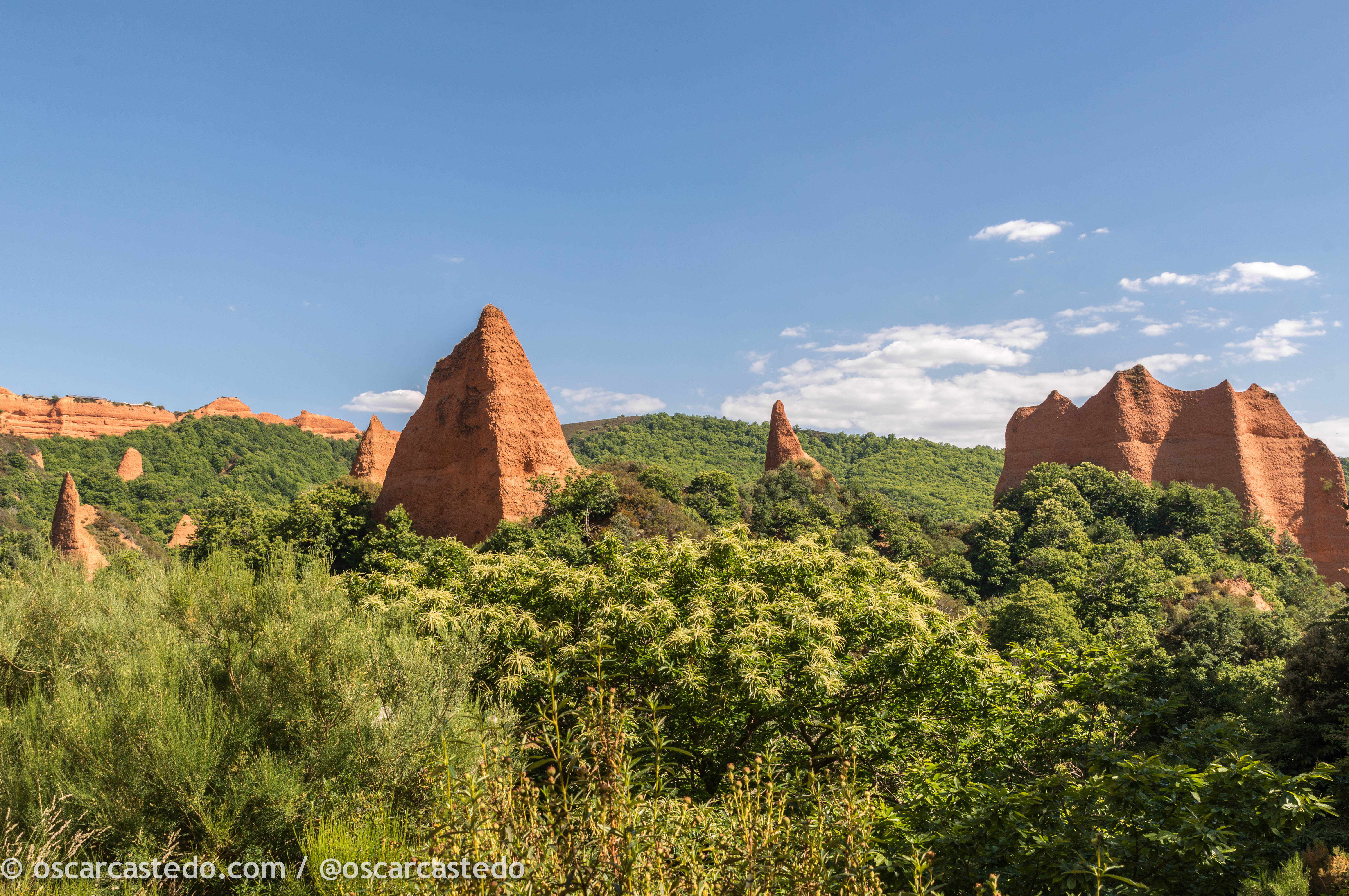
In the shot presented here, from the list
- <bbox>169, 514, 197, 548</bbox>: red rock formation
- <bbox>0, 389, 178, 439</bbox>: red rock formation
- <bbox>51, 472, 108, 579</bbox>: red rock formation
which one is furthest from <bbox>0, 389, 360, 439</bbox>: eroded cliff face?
<bbox>51, 472, 108, 579</bbox>: red rock formation

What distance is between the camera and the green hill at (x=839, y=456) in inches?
2411

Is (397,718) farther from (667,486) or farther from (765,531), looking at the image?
(765,531)

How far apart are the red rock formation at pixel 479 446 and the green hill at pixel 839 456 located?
97.4ft

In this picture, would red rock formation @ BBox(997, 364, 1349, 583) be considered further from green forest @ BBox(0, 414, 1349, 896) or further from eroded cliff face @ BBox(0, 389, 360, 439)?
eroded cliff face @ BBox(0, 389, 360, 439)

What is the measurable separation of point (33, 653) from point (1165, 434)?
4949 cm

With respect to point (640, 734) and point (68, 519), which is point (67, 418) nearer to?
point (68, 519)

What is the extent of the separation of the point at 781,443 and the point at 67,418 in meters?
80.5

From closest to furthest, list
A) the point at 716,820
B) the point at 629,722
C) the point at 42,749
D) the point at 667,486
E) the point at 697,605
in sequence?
the point at 716,820 → the point at 42,749 → the point at 629,722 → the point at 697,605 → the point at 667,486

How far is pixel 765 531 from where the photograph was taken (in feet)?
103

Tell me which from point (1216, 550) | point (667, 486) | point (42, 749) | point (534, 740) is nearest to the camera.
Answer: point (534, 740)

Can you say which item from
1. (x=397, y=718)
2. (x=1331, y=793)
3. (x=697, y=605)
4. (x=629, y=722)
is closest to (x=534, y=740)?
(x=629, y=722)

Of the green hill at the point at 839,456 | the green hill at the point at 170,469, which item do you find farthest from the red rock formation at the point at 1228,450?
the green hill at the point at 170,469

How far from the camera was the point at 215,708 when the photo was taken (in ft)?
17.5

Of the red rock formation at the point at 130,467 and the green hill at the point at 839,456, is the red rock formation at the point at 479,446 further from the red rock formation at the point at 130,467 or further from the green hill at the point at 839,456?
the red rock formation at the point at 130,467
